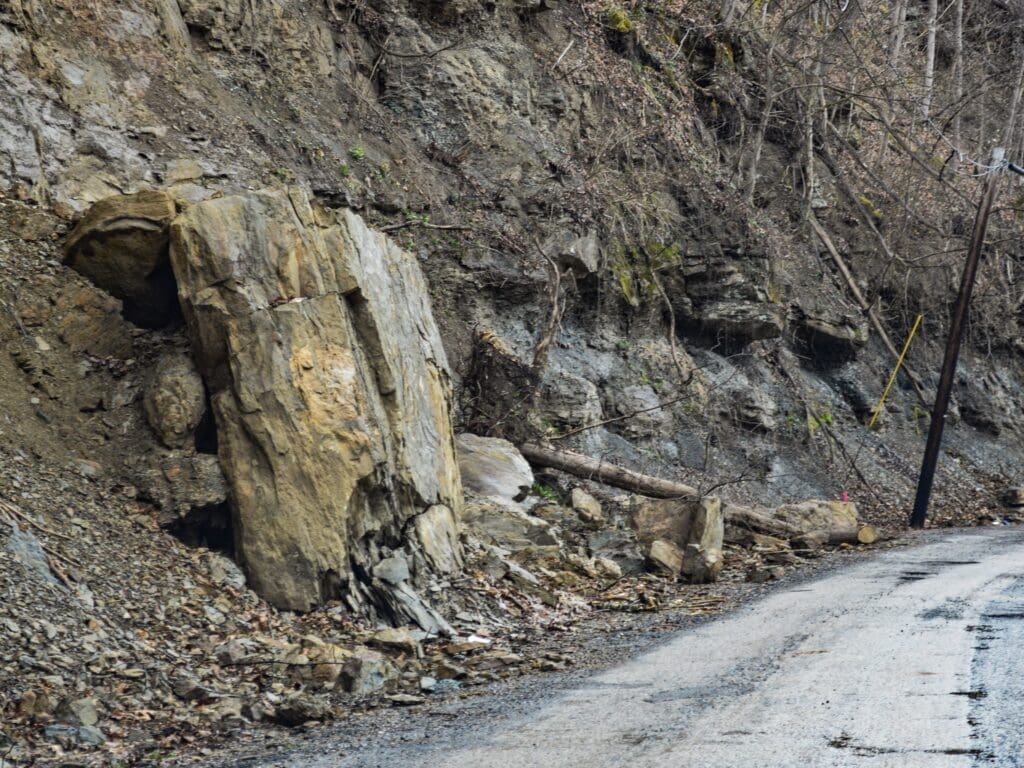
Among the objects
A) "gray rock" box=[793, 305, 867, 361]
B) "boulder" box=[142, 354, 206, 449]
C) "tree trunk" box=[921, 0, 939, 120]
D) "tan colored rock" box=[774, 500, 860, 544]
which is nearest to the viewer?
"boulder" box=[142, 354, 206, 449]

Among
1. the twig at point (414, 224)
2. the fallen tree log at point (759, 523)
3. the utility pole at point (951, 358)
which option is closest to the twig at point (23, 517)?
the twig at point (414, 224)

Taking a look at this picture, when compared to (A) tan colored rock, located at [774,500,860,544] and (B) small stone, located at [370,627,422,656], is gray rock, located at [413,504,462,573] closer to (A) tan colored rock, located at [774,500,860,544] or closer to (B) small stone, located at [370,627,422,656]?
(B) small stone, located at [370,627,422,656]

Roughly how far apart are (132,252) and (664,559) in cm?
670

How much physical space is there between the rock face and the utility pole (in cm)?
1178

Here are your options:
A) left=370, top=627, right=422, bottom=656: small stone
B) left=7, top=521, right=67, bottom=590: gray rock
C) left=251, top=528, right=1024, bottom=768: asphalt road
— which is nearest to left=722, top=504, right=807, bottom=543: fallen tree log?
left=251, top=528, right=1024, bottom=768: asphalt road

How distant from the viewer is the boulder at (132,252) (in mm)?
9156

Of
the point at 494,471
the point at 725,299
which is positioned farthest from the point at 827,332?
the point at 494,471

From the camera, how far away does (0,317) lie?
8.80m

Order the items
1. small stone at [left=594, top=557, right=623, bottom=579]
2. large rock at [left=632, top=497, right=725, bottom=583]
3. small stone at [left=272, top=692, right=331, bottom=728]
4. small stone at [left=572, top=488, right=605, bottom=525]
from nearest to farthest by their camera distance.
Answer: small stone at [left=272, top=692, right=331, bottom=728] < small stone at [left=594, top=557, right=623, bottom=579] < large rock at [left=632, top=497, right=725, bottom=583] < small stone at [left=572, top=488, right=605, bottom=525]

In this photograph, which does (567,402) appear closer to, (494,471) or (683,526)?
(494,471)

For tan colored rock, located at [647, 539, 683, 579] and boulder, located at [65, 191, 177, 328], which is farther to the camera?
tan colored rock, located at [647, 539, 683, 579]

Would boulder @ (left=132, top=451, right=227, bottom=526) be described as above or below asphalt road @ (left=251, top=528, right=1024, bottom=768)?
above

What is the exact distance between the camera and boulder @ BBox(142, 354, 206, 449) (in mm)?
8805

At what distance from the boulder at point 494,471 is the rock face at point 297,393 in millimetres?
2437
